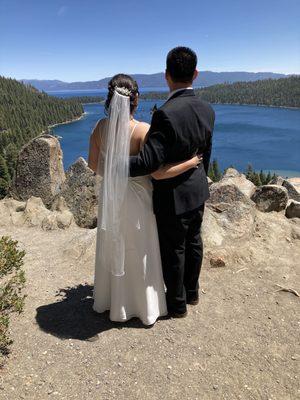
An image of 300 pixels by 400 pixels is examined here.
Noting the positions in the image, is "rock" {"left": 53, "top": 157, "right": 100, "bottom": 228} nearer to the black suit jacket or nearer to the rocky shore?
the rocky shore

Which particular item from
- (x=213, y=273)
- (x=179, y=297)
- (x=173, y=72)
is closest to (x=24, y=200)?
(x=213, y=273)

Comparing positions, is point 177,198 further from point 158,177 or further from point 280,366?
point 280,366

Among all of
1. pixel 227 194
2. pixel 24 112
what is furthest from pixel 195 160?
pixel 24 112

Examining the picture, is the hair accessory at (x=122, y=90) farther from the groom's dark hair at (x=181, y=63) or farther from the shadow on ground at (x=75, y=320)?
the shadow on ground at (x=75, y=320)

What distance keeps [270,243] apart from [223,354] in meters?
2.89

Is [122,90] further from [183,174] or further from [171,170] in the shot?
[183,174]

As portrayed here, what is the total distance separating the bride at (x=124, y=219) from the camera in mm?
3146

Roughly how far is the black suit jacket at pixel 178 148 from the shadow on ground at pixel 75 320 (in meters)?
1.45

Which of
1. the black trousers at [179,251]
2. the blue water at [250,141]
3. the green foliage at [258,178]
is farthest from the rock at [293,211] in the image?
the blue water at [250,141]

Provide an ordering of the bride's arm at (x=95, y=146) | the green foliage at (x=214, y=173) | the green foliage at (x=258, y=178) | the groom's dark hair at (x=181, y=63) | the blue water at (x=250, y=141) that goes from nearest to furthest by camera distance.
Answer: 1. the groom's dark hair at (x=181, y=63)
2. the bride's arm at (x=95, y=146)
3. the green foliage at (x=258, y=178)
4. the green foliage at (x=214, y=173)
5. the blue water at (x=250, y=141)

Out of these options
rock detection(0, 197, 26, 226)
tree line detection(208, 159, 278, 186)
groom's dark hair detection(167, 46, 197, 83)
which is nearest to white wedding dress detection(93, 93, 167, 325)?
groom's dark hair detection(167, 46, 197, 83)

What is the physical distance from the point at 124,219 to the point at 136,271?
585 millimetres

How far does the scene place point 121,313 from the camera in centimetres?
379

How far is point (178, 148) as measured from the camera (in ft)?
10.5
